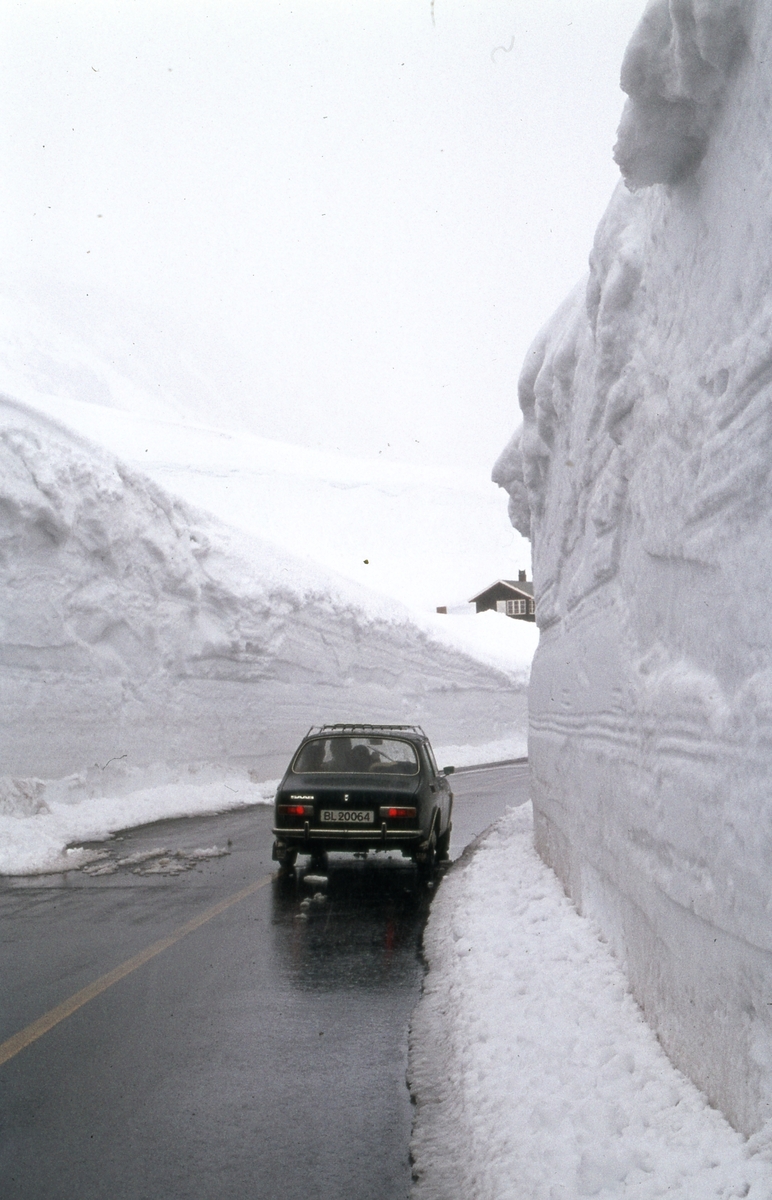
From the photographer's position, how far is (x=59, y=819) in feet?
43.4

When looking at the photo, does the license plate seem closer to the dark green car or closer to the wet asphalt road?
the dark green car

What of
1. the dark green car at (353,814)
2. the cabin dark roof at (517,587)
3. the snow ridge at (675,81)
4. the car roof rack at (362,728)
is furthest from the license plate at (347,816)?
the cabin dark roof at (517,587)

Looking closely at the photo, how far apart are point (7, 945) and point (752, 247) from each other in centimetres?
610

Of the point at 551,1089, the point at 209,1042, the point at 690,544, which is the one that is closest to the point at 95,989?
the point at 209,1042

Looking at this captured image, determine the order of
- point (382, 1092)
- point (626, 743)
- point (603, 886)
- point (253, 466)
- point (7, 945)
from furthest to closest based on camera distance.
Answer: point (253, 466) → point (7, 945) → point (603, 886) → point (626, 743) → point (382, 1092)

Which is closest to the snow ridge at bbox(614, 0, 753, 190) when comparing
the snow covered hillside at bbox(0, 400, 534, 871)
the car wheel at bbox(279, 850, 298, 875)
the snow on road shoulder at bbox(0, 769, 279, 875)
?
the car wheel at bbox(279, 850, 298, 875)

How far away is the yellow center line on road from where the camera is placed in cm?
479

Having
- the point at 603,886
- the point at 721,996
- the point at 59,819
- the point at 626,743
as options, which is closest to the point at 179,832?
the point at 59,819

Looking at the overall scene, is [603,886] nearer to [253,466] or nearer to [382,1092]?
[382,1092]

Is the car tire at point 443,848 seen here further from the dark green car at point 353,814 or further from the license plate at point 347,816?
the license plate at point 347,816

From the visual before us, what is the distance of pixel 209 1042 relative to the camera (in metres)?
4.86

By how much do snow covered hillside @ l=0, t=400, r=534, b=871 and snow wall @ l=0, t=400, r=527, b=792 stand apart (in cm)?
3

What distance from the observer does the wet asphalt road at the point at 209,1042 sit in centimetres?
353

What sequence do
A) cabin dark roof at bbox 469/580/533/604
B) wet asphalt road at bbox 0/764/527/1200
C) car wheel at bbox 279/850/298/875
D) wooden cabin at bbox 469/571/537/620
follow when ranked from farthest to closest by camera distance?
1. wooden cabin at bbox 469/571/537/620
2. cabin dark roof at bbox 469/580/533/604
3. car wheel at bbox 279/850/298/875
4. wet asphalt road at bbox 0/764/527/1200
